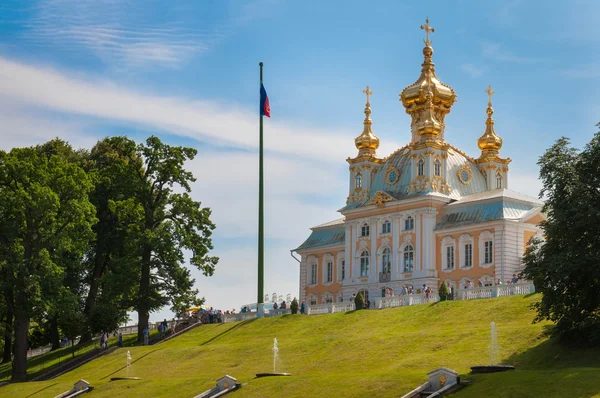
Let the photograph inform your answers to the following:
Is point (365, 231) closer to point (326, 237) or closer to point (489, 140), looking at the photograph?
point (326, 237)

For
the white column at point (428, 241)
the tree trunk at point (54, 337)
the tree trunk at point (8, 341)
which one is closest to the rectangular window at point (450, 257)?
the white column at point (428, 241)

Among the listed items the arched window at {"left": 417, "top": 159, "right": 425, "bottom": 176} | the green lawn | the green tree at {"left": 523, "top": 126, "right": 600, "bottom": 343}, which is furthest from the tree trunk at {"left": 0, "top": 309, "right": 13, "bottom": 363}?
the green tree at {"left": 523, "top": 126, "right": 600, "bottom": 343}

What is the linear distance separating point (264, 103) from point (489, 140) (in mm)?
24417

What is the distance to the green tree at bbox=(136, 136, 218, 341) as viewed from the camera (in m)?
61.5

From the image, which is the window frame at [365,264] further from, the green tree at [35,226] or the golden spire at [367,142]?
the green tree at [35,226]

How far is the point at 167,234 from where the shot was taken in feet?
202

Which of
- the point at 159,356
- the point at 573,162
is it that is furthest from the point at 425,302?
the point at 573,162

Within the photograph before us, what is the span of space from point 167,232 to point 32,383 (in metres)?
13.0

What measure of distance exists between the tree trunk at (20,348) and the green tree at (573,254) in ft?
91.6

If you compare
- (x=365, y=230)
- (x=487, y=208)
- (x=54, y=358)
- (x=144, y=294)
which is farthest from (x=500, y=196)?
(x=54, y=358)

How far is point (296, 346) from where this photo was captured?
Answer: 48438 millimetres

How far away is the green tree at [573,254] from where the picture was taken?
36594 mm

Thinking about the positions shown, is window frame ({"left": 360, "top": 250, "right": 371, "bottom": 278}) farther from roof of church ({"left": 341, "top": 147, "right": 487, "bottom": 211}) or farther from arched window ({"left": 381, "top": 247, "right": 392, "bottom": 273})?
roof of church ({"left": 341, "top": 147, "right": 487, "bottom": 211})

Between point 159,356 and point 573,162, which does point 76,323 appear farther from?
point 573,162
